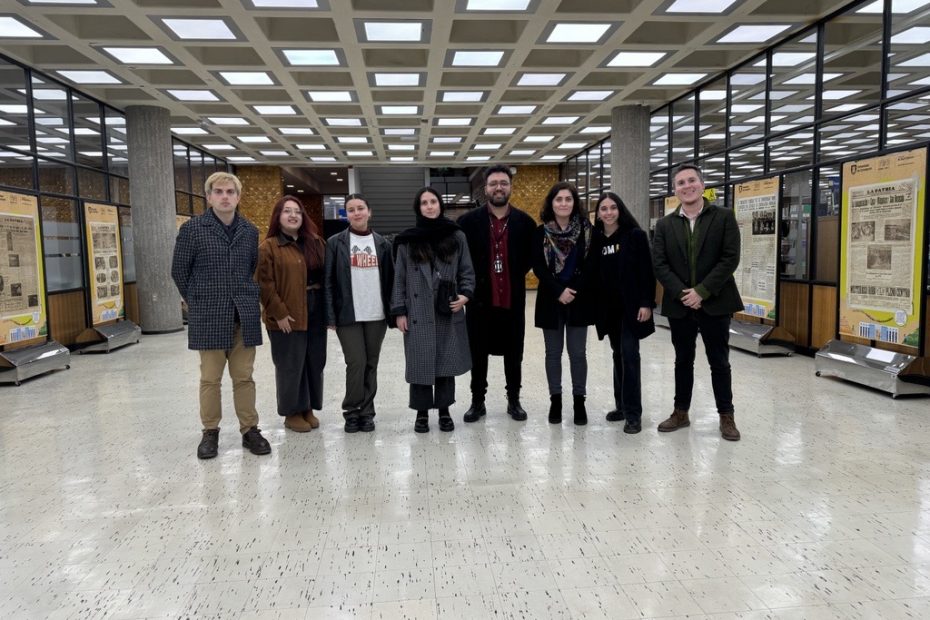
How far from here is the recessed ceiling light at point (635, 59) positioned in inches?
325

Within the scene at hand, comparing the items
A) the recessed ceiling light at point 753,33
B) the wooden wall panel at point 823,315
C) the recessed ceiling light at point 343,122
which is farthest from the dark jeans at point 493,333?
the recessed ceiling light at point 343,122

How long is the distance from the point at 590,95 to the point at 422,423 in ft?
26.3

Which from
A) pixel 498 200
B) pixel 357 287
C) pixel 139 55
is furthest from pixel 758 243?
pixel 139 55

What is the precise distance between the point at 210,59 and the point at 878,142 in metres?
8.23

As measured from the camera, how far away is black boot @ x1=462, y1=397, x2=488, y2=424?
4523 millimetres

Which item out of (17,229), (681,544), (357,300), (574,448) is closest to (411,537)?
(681,544)

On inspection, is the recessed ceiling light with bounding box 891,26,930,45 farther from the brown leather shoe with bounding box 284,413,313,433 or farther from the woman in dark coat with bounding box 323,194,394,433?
the brown leather shoe with bounding box 284,413,313,433

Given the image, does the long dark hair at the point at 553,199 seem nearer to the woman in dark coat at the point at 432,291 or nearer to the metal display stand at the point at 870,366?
the woman in dark coat at the point at 432,291

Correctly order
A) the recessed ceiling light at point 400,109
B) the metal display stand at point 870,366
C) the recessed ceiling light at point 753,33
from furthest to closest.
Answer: the recessed ceiling light at point 400,109 → the recessed ceiling light at point 753,33 → the metal display stand at point 870,366

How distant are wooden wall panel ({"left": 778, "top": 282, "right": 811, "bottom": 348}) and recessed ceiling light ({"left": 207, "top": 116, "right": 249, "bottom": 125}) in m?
9.93

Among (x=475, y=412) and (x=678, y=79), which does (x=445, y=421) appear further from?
(x=678, y=79)

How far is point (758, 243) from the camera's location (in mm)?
8070

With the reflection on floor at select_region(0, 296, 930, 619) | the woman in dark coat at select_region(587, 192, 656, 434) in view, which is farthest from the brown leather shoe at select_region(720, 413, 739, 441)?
the woman in dark coat at select_region(587, 192, 656, 434)

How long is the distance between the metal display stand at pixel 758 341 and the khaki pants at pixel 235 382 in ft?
20.0
